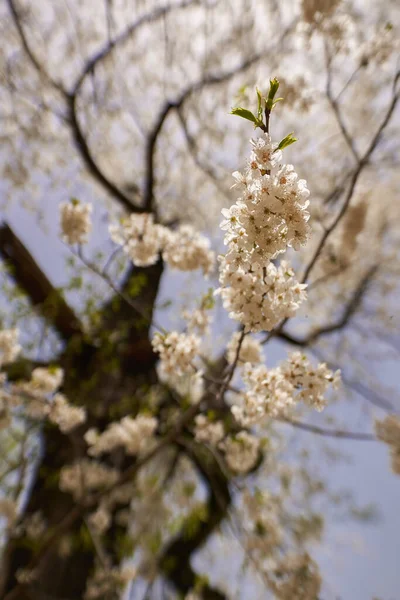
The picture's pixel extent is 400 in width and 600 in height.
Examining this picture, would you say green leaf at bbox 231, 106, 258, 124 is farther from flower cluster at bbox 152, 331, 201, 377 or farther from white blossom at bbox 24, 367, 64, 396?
white blossom at bbox 24, 367, 64, 396

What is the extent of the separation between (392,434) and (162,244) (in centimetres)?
192

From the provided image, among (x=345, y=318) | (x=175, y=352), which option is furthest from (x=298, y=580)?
(x=345, y=318)

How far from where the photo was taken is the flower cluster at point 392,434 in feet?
7.77

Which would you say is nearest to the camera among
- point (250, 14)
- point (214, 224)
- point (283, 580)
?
point (283, 580)

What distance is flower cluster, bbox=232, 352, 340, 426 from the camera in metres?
1.59

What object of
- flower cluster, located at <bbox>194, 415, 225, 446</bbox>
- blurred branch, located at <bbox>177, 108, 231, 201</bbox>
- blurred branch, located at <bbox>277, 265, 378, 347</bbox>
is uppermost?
blurred branch, located at <bbox>177, 108, 231, 201</bbox>

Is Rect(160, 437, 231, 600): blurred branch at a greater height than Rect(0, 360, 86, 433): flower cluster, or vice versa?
Rect(0, 360, 86, 433): flower cluster

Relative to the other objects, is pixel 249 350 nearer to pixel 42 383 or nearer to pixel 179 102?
pixel 42 383

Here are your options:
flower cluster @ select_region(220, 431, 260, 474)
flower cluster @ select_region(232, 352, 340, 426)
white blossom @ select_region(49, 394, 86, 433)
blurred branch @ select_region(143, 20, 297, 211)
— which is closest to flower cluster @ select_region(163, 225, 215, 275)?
flower cluster @ select_region(232, 352, 340, 426)

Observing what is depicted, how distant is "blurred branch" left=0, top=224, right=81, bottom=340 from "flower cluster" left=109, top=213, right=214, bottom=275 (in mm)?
1698

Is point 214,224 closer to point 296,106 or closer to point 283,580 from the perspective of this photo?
point 296,106

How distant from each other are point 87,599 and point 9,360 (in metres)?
2.55

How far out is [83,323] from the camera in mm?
4086

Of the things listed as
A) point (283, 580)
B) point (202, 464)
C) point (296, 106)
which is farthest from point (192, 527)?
point (296, 106)
